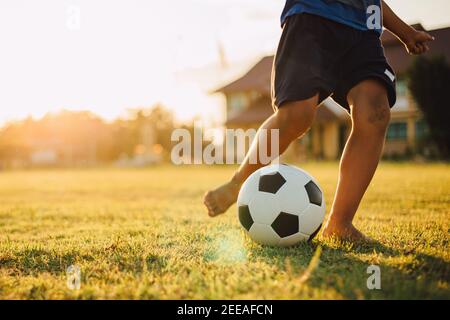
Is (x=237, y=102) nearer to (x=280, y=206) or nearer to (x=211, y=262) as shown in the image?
(x=280, y=206)

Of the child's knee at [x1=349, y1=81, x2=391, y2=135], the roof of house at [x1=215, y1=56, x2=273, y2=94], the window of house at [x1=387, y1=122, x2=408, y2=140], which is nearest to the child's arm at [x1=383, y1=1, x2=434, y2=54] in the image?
the child's knee at [x1=349, y1=81, x2=391, y2=135]

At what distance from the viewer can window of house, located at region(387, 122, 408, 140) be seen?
25.1 m

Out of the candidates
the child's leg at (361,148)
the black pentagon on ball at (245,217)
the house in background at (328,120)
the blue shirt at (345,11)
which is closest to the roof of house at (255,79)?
the house in background at (328,120)

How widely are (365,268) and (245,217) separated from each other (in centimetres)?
88

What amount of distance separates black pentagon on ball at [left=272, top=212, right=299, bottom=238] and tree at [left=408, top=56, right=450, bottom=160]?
18452 millimetres

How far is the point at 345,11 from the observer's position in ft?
8.73

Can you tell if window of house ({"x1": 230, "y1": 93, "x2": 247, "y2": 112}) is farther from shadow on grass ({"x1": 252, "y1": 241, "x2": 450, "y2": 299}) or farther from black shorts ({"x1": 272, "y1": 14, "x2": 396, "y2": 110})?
shadow on grass ({"x1": 252, "y1": 241, "x2": 450, "y2": 299})

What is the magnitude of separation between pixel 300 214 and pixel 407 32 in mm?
1477

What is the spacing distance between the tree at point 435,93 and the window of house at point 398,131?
505cm

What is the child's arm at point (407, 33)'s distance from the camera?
3.01 m

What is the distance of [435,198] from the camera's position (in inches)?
216

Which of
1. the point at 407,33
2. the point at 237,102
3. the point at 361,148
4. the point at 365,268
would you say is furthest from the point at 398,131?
the point at 365,268
